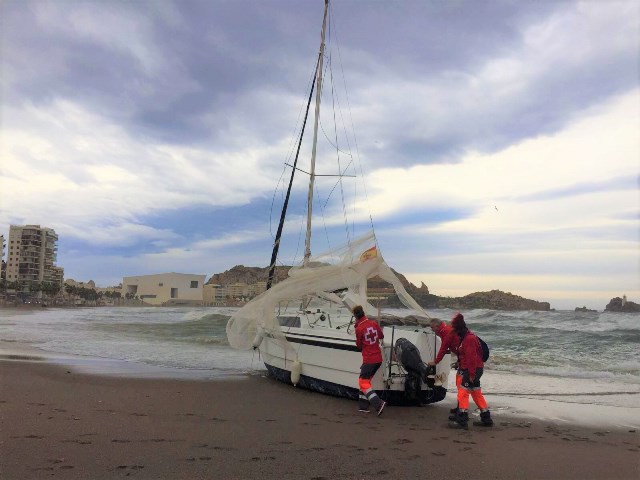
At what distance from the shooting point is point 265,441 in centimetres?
623

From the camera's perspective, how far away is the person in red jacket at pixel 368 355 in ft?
28.0

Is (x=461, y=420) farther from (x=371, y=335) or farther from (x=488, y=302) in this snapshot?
(x=488, y=302)

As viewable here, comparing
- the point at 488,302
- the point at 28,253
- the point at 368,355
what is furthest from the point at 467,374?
the point at 28,253

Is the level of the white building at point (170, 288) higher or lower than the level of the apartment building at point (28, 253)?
lower

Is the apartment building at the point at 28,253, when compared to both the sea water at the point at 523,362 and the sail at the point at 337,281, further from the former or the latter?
the sail at the point at 337,281

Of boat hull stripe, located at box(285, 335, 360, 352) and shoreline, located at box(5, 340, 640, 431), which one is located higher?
boat hull stripe, located at box(285, 335, 360, 352)

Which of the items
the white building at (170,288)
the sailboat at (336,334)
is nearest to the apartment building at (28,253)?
the white building at (170,288)

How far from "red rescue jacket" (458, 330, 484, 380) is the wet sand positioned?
90cm

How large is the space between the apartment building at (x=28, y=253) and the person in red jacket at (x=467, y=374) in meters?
185

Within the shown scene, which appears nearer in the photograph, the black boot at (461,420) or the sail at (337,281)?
the black boot at (461,420)

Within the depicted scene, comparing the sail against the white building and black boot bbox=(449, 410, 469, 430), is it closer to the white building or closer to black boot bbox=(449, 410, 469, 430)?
black boot bbox=(449, 410, 469, 430)

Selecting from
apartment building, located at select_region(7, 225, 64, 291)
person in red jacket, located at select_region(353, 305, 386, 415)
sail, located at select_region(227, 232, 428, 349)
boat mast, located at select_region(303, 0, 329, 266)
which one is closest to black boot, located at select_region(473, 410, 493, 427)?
person in red jacket, located at select_region(353, 305, 386, 415)

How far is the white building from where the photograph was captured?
539ft

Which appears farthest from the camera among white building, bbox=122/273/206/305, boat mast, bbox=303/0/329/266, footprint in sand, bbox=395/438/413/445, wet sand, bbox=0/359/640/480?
white building, bbox=122/273/206/305
